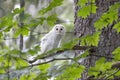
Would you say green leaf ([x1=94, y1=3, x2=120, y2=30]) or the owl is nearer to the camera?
green leaf ([x1=94, y1=3, x2=120, y2=30])

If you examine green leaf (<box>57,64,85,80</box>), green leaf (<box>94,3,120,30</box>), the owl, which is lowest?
the owl

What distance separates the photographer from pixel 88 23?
318 centimetres

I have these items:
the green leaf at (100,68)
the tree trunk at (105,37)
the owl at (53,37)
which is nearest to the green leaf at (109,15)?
the green leaf at (100,68)

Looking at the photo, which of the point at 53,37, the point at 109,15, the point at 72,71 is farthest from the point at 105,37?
the point at 53,37

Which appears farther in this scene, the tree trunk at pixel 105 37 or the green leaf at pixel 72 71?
the tree trunk at pixel 105 37

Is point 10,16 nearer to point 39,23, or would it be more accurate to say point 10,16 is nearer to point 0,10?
point 39,23

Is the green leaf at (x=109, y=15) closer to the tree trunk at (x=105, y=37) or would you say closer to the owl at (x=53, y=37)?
the tree trunk at (x=105, y=37)

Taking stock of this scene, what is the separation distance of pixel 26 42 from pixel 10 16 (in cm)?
546

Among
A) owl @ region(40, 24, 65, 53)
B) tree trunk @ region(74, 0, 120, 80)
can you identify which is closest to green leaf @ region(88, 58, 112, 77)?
tree trunk @ region(74, 0, 120, 80)

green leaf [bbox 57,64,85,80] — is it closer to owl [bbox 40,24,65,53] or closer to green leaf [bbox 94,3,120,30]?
green leaf [bbox 94,3,120,30]

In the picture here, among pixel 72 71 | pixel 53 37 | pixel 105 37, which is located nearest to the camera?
pixel 72 71

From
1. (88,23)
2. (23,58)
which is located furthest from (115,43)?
(23,58)

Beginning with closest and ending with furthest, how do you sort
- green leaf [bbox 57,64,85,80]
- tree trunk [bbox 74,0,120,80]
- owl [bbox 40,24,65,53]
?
green leaf [bbox 57,64,85,80] → tree trunk [bbox 74,0,120,80] → owl [bbox 40,24,65,53]

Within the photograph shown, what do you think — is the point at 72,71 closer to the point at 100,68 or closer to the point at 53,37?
Result: the point at 100,68
